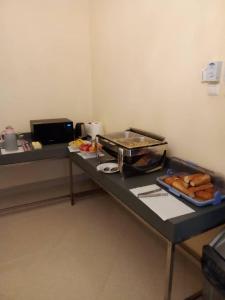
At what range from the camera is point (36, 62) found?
271 cm

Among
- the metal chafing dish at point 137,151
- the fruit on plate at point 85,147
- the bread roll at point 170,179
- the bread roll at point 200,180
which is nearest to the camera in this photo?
the bread roll at point 200,180

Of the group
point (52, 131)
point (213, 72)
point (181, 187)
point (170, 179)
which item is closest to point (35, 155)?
point (52, 131)

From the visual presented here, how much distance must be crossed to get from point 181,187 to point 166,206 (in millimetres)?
191

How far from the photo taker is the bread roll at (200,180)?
147 centimetres

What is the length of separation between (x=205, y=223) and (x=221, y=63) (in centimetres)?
91

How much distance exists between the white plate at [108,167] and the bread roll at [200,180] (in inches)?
22.6

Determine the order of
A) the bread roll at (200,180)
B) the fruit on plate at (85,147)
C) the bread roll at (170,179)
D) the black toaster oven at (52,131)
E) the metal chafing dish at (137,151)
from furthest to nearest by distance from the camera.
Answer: the black toaster oven at (52,131), the fruit on plate at (85,147), the metal chafing dish at (137,151), the bread roll at (170,179), the bread roll at (200,180)

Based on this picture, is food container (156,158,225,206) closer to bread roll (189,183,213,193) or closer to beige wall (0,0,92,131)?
bread roll (189,183,213,193)

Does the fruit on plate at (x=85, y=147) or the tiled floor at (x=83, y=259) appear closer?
the tiled floor at (x=83, y=259)

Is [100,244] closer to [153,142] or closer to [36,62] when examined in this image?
[153,142]

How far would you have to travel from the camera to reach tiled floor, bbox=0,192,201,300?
167 cm

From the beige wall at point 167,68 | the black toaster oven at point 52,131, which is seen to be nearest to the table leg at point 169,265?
the beige wall at point 167,68

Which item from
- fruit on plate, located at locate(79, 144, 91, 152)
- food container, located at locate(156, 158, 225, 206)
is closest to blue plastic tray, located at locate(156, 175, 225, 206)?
food container, located at locate(156, 158, 225, 206)

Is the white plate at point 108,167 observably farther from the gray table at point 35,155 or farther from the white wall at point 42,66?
the white wall at point 42,66
